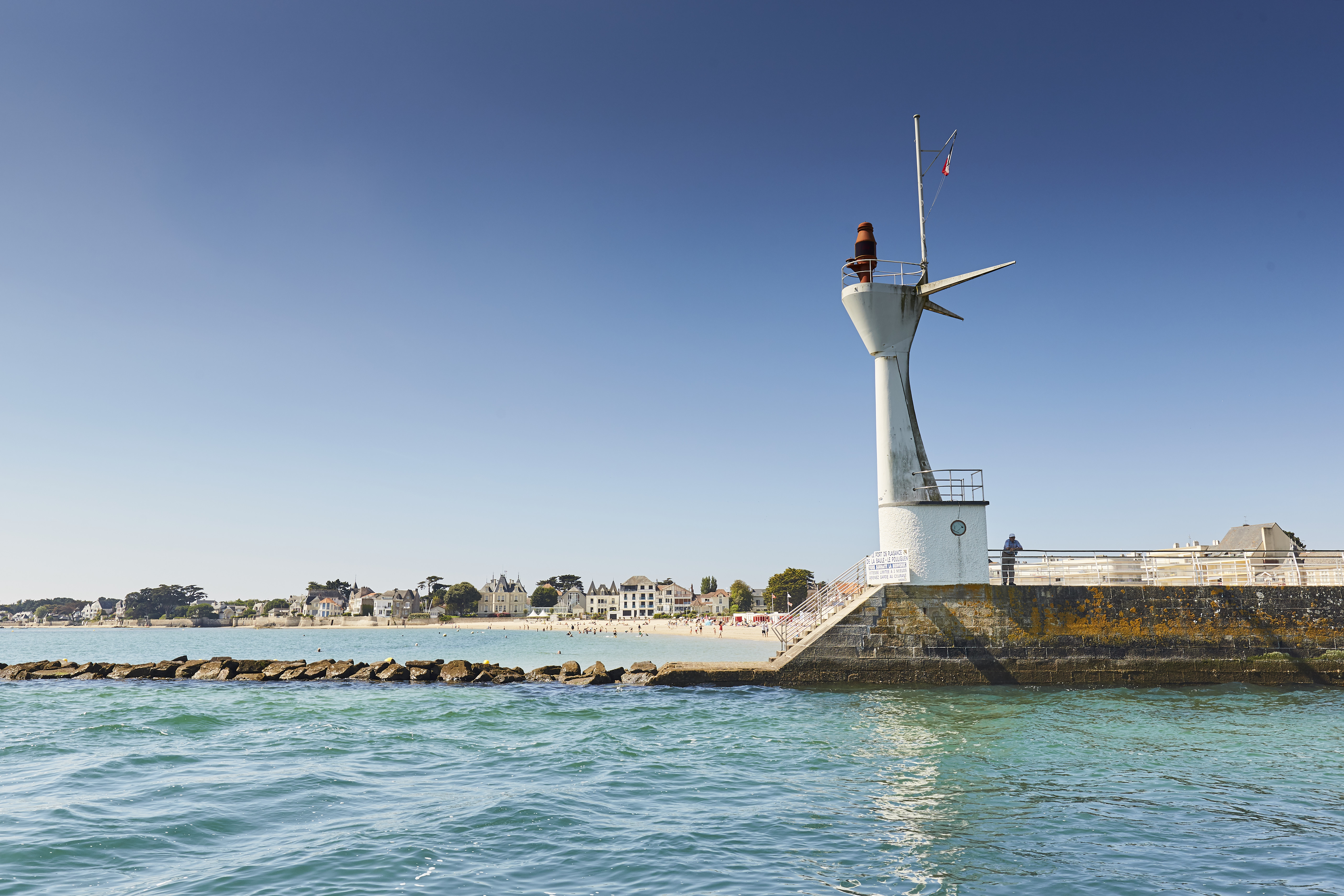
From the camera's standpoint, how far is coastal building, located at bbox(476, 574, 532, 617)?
7062 inches

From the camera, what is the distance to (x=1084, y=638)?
818 inches

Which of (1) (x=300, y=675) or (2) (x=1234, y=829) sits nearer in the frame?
(2) (x=1234, y=829)

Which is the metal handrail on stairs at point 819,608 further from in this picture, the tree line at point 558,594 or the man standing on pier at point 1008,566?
the tree line at point 558,594

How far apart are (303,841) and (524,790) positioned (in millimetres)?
3264

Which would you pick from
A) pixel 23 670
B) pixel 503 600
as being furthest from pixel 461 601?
pixel 23 670

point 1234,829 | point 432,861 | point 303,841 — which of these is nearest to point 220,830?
point 303,841

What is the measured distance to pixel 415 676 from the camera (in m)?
26.4

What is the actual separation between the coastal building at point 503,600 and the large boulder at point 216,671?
152823 mm

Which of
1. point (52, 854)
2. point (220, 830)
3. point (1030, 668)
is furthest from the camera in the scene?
point (1030, 668)

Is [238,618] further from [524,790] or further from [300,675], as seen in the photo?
[524,790]

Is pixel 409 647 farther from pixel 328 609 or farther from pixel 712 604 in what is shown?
pixel 328 609

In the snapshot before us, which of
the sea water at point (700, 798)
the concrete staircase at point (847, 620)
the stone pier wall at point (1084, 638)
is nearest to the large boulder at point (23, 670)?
the sea water at point (700, 798)

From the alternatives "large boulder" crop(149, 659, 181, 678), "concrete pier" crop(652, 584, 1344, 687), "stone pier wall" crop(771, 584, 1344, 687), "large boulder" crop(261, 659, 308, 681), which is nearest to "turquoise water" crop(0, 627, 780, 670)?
"large boulder" crop(261, 659, 308, 681)

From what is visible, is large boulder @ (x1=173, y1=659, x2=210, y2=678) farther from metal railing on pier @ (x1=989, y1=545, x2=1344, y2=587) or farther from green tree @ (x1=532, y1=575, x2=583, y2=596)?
green tree @ (x1=532, y1=575, x2=583, y2=596)
